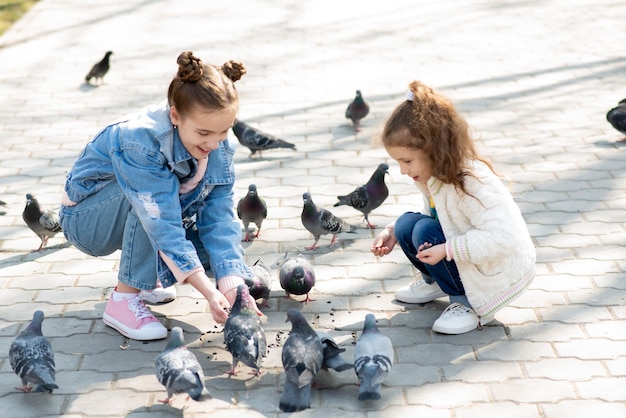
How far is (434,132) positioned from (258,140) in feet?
10.8

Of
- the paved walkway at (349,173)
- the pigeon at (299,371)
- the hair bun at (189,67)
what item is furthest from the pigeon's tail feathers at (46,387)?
the hair bun at (189,67)

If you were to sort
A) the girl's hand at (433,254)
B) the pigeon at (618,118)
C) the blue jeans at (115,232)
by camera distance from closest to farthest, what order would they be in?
the girl's hand at (433,254), the blue jeans at (115,232), the pigeon at (618,118)

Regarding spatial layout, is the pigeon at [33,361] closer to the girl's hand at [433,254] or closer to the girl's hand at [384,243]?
the girl's hand at [384,243]

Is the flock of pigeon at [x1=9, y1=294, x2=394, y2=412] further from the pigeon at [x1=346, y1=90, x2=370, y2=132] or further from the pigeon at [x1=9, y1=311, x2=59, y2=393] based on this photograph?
the pigeon at [x1=346, y1=90, x2=370, y2=132]

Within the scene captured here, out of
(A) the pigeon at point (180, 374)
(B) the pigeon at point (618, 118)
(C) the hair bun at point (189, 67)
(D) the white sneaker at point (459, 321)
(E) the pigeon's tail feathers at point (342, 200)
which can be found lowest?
(B) the pigeon at point (618, 118)

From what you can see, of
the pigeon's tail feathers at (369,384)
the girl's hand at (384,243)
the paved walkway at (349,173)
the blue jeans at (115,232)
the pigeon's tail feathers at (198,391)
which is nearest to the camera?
the pigeon's tail feathers at (198,391)

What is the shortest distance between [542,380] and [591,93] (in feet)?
18.6

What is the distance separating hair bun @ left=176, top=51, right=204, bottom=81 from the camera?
397 centimetres

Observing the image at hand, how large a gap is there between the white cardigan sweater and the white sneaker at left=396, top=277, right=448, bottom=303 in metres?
0.42

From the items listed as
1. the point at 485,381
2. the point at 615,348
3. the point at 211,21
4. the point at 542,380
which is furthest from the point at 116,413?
the point at 211,21

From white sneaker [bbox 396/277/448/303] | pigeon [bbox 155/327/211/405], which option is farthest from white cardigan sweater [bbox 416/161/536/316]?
pigeon [bbox 155/327/211/405]

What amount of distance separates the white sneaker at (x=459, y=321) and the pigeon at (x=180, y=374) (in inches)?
53.1

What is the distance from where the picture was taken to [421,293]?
4.83 meters

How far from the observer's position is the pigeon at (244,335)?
12.8 ft
